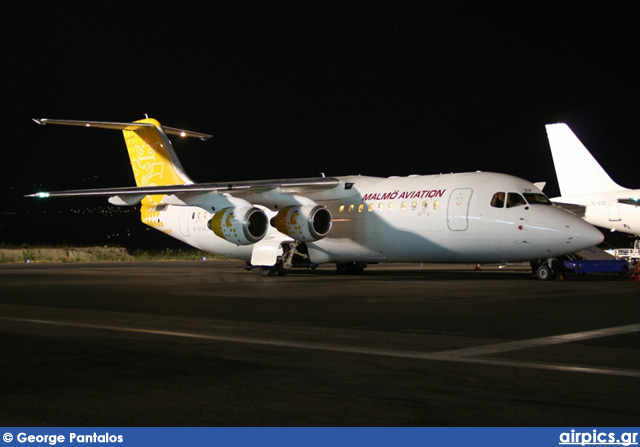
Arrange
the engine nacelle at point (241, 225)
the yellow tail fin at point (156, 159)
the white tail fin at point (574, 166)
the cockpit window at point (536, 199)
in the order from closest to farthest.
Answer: the cockpit window at point (536, 199)
the engine nacelle at point (241, 225)
the yellow tail fin at point (156, 159)
the white tail fin at point (574, 166)

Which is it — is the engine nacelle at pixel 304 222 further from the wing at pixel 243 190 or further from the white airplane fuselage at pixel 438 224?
the wing at pixel 243 190

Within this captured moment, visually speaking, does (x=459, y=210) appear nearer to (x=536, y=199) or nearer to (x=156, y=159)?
(x=536, y=199)

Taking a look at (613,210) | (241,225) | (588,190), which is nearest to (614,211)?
(613,210)

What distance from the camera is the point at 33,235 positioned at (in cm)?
13625

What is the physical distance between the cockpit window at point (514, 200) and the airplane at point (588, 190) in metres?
7.95

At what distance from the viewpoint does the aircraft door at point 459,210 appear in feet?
75.9

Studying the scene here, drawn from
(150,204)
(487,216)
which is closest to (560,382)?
(487,216)

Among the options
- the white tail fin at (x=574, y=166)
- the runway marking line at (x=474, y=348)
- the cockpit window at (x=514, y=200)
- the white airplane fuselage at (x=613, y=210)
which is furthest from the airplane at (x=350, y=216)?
the runway marking line at (x=474, y=348)

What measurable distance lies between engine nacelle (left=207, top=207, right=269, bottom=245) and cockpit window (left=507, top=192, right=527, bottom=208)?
864 centimetres

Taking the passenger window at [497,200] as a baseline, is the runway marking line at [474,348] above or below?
below

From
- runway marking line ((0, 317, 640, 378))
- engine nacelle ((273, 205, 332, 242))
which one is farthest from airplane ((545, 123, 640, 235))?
runway marking line ((0, 317, 640, 378))

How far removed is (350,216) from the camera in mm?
26594
